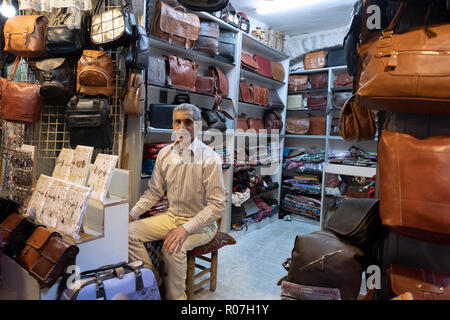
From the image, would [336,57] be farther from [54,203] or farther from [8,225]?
[8,225]

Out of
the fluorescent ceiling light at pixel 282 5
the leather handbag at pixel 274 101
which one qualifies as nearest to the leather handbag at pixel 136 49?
the fluorescent ceiling light at pixel 282 5

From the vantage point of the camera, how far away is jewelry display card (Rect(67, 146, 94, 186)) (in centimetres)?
188

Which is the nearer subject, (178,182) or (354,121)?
(354,121)

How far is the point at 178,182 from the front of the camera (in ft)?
7.58

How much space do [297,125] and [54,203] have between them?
4.03 meters

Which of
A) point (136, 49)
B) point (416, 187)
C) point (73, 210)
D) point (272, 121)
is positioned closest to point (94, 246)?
point (73, 210)

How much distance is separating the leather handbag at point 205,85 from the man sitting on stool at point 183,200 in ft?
4.05

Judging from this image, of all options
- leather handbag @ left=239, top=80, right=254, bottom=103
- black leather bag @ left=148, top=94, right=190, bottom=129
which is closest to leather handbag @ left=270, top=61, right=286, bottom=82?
leather handbag @ left=239, top=80, right=254, bottom=103

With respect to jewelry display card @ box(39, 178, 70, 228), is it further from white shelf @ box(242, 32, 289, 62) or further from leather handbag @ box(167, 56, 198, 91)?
white shelf @ box(242, 32, 289, 62)

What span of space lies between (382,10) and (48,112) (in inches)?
106

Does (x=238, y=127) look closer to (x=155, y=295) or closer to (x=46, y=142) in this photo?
(x=46, y=142)

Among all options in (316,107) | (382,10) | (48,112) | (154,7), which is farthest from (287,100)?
(382,10)

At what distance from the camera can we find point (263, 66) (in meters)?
4.59

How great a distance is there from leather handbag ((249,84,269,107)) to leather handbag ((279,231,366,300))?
135 inches
